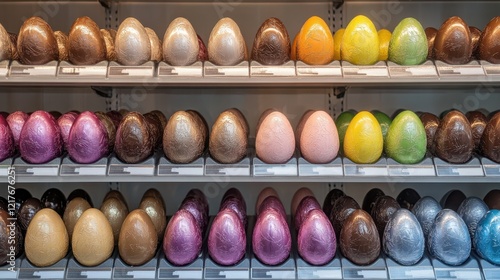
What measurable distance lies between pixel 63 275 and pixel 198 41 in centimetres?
115

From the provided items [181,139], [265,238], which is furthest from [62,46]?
[265,238]

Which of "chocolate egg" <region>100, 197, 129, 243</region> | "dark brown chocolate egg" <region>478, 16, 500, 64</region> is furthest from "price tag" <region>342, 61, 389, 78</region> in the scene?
"chocolate egg" <region>100, 197, 129, 243</region>

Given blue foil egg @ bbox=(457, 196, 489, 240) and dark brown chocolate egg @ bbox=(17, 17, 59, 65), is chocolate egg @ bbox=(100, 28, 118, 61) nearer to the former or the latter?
dark brown chocolate egg @ bbox=(17, 17, 59, 65)

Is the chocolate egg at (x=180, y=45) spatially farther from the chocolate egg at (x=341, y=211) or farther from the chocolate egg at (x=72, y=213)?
the chocolate egg at (x=341, y=211)

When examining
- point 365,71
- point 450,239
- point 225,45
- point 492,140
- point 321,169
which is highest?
point 225,45

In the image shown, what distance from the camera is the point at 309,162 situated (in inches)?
86.0

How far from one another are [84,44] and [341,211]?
51.5 inches

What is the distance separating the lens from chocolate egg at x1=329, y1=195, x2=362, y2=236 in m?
2.24

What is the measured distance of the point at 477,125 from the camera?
232 cm

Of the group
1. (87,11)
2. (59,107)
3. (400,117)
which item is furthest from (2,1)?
(400,117)

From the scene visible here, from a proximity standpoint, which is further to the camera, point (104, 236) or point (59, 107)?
point (59, 107)

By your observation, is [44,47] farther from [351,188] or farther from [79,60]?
[351,188]

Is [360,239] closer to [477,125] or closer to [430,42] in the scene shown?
[477,125]

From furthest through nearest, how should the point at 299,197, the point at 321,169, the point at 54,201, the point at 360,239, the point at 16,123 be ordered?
the point at 299,197 → the point at 54,201 → the point at 16,123 → the point at 321,169 → the point at 360,239
